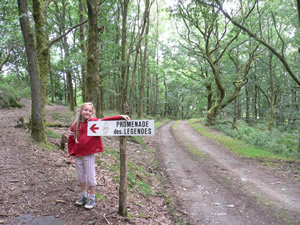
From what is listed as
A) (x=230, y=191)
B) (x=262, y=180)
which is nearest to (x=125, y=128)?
(x=230, y=191)

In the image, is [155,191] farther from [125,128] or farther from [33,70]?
[33,70]

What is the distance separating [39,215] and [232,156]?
9.02 m

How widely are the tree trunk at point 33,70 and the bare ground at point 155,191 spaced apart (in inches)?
16.7

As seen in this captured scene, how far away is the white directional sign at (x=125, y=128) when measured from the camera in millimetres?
3199

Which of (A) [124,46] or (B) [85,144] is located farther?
(A) [124,46]

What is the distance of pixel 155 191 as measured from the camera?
18.8ft

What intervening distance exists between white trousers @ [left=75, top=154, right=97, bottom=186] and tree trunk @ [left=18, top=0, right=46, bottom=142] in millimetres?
3085

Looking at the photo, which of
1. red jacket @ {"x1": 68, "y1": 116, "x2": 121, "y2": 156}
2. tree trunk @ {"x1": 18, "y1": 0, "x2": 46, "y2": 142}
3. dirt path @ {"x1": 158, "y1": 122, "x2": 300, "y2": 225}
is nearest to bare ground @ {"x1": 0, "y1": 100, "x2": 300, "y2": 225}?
dirt path @ {"x1": 158, "y1": 122, "x2": 300, "y2": 225}

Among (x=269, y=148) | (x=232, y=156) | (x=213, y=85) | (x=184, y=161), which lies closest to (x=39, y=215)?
(x=184, y=161)

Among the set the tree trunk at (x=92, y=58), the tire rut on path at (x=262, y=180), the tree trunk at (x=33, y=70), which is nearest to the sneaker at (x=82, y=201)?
the tree trunk at (x=33, y=70)

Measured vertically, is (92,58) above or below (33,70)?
above

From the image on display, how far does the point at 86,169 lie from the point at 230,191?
4.47 metres

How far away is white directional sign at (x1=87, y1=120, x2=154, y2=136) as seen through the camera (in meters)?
3.20

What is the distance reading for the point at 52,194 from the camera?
376 cm
